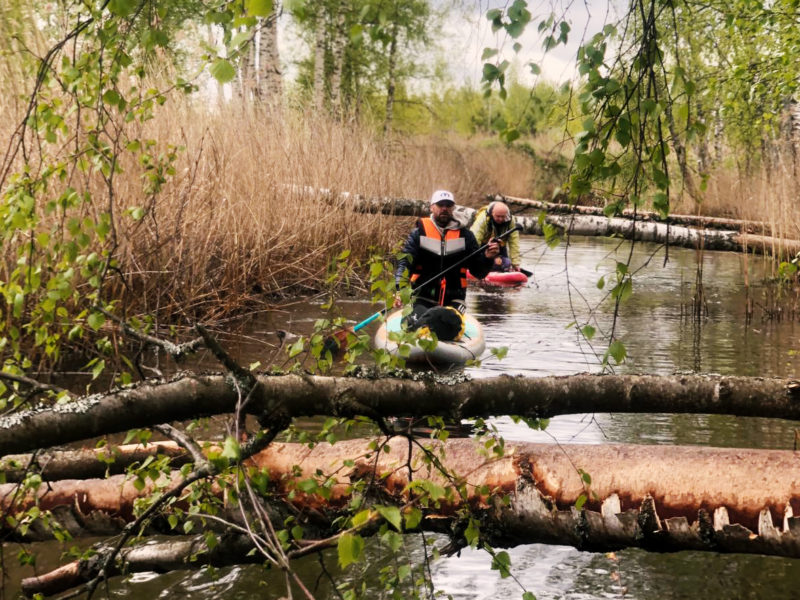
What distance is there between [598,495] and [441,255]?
499cm

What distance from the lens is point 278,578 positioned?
11.9 feet

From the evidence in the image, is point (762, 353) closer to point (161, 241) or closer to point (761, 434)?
point (761, 434)

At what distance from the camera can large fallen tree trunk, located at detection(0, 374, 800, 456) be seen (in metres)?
2.33

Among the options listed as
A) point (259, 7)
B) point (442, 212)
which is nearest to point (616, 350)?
point (259, 7)

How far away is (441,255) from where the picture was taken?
25.9 feet

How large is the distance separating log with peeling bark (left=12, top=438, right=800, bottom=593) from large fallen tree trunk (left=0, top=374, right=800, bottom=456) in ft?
0.79

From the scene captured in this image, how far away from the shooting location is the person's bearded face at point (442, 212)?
809cm

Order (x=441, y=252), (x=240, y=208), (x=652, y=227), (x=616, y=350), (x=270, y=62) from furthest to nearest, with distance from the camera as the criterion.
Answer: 1. (x=270, y=62)
2. (x=652, y=227)
3. (x=240, y=208)
4. (x=441, y=252)
5. (x=616, y=350)

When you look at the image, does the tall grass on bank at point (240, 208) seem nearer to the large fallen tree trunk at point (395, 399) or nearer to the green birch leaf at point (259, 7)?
the large fallen tree trunk at point (395, 399)

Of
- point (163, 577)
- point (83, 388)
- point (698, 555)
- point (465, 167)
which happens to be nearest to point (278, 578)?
point (163, 577)

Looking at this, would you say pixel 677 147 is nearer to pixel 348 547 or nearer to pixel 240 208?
pixel 348 547

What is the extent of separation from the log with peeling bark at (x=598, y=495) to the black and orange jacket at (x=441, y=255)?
4.76 metres

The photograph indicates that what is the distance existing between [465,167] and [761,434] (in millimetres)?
18970

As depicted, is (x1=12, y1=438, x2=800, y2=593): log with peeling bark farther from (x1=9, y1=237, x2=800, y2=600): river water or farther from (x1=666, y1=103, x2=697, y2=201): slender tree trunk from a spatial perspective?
(x1=666, y1=103, x2=697, y2=201): slender tree trunk
